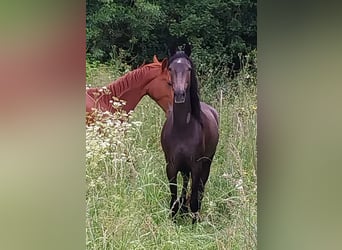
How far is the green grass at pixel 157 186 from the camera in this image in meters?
1.09

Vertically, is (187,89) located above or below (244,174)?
above

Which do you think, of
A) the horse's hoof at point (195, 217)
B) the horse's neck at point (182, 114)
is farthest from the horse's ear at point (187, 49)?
the horse's hoof at point (195, 217)

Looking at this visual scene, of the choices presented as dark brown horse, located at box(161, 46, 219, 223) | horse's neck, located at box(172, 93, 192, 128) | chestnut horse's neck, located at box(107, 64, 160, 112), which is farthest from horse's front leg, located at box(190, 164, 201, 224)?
chestnut horse's neck, located at box(107, 64, 160, 112)

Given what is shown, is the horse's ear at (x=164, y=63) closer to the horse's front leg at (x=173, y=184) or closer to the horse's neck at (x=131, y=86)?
the horse's neck at (x=131, y=86)

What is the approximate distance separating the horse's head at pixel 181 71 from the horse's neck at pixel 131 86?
0.06 meters

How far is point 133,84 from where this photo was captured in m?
1.15

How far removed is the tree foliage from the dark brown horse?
97mm

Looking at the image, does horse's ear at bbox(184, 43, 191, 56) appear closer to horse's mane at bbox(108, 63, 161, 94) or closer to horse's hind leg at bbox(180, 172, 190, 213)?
horse's mane at bbox(108, 63, 161, 94)

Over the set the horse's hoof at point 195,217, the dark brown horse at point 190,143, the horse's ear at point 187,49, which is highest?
the horse's ear at point 187,49
